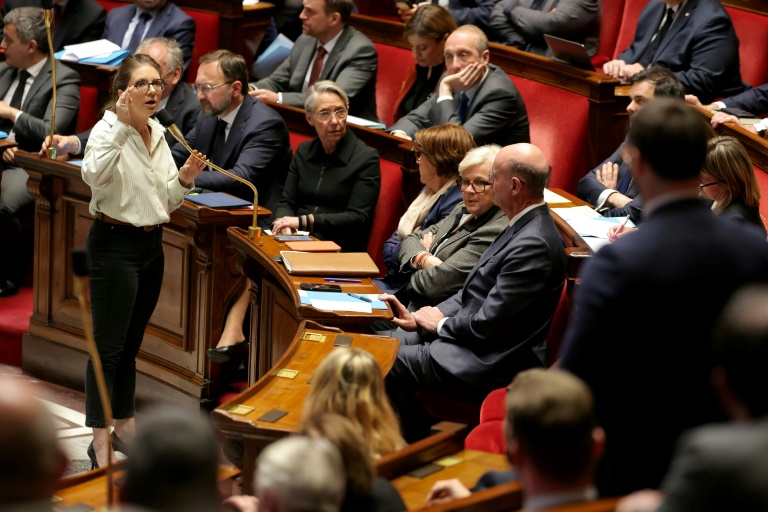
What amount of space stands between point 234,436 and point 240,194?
2249 millimetres

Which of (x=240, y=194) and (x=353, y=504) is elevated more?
(x=353, y=504)

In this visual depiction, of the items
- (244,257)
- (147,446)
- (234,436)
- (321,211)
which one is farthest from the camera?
(321,211)

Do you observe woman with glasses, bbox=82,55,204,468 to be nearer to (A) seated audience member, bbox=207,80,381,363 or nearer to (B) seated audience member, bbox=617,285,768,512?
(A) seated audience member, bbox=207,80,381,363

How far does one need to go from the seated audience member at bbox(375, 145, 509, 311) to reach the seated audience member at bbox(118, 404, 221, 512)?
2.19 m

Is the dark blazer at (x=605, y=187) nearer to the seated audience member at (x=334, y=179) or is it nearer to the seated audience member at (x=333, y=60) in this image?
the seated audience member at (x=334, y=179)

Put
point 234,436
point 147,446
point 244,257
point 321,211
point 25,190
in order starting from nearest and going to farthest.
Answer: point 147,446
point 234,436
point 244,257
point 321,211
point 25,190

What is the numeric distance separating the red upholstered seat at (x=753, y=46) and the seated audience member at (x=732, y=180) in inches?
74.7

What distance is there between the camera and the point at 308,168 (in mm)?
4566

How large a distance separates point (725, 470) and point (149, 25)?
17.1 feet

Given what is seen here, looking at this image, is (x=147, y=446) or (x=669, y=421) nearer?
(x=147, y=446)

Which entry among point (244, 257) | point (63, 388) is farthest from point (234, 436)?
point (63, 388)

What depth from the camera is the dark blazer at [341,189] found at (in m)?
4.44

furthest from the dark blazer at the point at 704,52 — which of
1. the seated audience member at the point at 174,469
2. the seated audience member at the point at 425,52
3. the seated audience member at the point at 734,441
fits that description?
the seated audience member at the point at 174,469

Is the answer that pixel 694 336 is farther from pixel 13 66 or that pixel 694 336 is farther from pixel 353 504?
pixel 13 66
